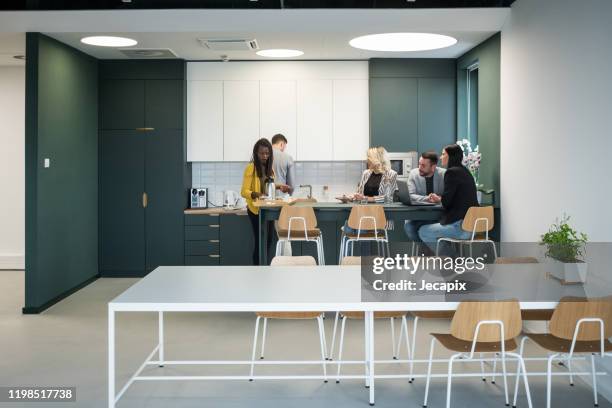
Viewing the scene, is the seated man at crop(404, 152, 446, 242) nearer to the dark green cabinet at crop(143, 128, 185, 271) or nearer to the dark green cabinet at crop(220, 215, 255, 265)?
the dark green cabinet at crop(220, 215, 255, 265)

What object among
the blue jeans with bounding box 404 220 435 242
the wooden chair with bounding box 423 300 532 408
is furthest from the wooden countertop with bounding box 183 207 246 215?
the wooden chair with bounding box 423 300 532 408

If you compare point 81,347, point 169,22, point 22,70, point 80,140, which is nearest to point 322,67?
point 169,22

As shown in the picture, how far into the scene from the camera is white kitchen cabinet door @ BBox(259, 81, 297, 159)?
955 cm

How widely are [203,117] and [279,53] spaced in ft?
4.57

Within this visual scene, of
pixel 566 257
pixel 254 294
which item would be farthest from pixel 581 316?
pixel 254 294

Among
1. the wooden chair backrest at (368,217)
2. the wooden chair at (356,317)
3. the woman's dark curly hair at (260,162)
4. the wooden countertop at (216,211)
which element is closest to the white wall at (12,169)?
the wooden countertop at (216,211)

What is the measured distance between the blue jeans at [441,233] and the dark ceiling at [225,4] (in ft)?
7.77

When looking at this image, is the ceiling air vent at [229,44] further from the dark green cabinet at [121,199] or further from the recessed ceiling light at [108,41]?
the dark green cabinet at [121,199]

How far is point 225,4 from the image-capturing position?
7.80m

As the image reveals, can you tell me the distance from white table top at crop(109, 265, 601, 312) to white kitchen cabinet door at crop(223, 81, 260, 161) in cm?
462

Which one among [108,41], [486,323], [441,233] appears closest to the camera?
[486,323]

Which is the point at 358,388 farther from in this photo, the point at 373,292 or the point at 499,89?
the point at 499,89

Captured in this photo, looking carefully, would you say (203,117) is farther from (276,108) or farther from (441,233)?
(441,233)

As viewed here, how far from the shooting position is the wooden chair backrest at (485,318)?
12.6ft
